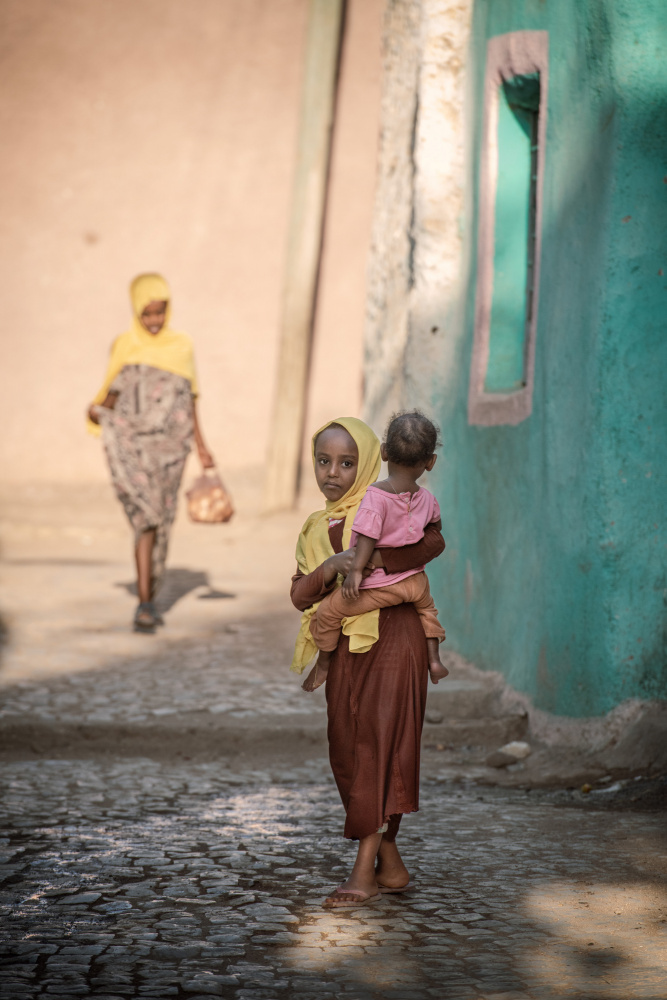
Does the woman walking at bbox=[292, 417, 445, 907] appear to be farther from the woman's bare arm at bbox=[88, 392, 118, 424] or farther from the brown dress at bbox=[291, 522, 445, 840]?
the woman's bare arm at bbox=[88, 392, 118, 424]

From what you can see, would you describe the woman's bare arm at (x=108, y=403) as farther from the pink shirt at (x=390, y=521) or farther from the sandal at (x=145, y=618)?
the pink shirt at (x=390, y=521)

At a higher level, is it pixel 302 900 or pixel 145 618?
pixel 145 618

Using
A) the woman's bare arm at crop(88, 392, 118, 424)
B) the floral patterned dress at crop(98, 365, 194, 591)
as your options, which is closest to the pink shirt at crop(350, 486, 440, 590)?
the floral patterned dress at crop(98, 365, 194, 591)

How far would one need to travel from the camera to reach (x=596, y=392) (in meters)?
4.83

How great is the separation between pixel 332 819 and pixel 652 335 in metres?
2.18

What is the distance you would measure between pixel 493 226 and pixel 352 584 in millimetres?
3384

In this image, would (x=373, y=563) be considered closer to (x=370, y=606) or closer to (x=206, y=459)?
(x=370, y=606)

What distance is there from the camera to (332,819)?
4.19m

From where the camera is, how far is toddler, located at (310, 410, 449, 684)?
324 cm

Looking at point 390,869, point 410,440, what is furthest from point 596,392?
point 390,869

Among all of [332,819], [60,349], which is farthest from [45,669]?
[60,349]

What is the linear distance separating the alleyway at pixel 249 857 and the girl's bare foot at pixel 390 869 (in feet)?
0.20

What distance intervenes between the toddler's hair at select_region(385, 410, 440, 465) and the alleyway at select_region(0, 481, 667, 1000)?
1165mm

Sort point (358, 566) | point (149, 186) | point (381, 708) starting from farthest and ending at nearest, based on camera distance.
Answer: point (149, 186)
point (381, 708)
point (358, 566)
